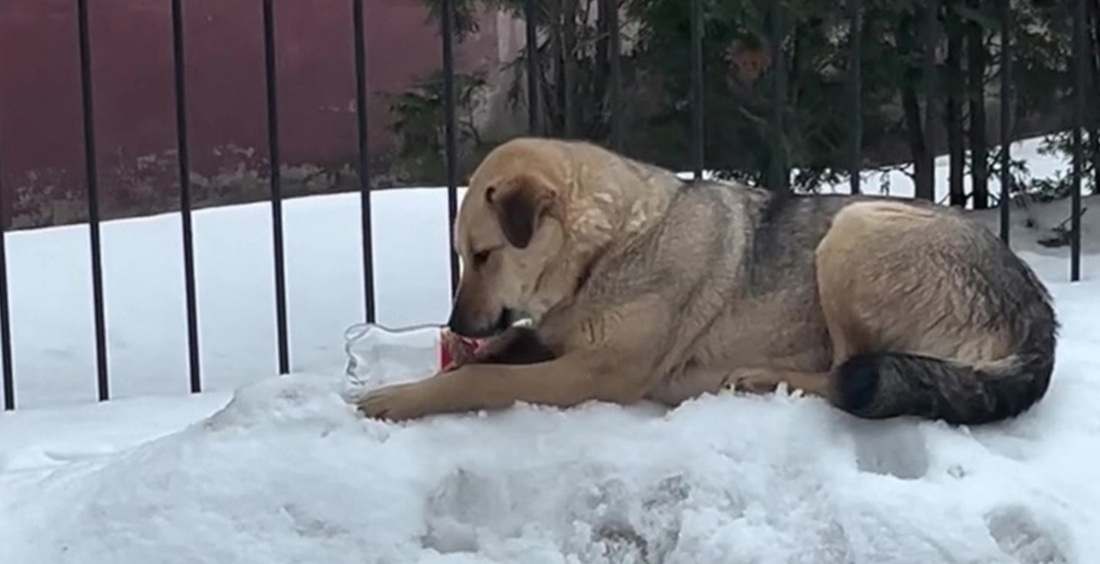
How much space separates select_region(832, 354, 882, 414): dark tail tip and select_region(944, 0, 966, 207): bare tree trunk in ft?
12.5

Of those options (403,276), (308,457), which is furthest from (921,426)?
(403,276)

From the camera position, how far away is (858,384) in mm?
3777

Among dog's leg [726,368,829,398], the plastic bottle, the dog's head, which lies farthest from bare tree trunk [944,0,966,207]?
the dog's head

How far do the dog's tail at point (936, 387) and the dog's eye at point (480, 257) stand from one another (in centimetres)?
89

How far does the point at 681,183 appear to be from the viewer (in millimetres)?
4535

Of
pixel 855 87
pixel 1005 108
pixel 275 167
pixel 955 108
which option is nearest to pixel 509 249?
pixel 275 167

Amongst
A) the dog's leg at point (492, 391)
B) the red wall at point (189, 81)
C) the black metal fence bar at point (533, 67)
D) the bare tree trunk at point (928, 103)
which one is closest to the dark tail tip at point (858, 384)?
the dog's leg at point (492, 391)

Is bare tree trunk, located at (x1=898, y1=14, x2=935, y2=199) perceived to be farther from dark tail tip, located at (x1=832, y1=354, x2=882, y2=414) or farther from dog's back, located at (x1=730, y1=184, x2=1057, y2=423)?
dark tail tip, located at (x1=832, y1=354, x2=882, y2=414)

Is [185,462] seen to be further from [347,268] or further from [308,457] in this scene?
[347,268]

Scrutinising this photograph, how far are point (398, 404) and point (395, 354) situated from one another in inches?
31.5

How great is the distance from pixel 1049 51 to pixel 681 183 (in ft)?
11.8

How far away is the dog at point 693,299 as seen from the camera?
4082 millimetres

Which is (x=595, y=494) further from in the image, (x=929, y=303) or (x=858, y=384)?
Result: (x=929, y=303)

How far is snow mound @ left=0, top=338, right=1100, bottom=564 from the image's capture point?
11.9 feet
